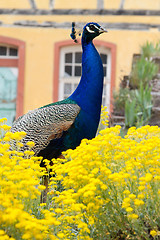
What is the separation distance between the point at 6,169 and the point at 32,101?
8.27 m

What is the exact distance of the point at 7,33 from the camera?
10812 mm

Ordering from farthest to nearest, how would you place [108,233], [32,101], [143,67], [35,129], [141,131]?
1. [32,101]
2. [143,67]
3. [35,129]
4. [141,131]
5. [108,233]

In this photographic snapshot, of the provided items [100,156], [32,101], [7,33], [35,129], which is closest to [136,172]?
[100,156]

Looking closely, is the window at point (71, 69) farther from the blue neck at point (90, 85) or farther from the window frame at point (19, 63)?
the blue neck at point (90, 85)

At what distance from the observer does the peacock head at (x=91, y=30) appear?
392cm

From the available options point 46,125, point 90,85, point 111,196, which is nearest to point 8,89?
point 90,85

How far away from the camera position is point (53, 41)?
422 inches

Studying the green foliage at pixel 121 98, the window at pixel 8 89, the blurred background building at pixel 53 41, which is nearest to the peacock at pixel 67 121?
the green foliage at pixel 121 98

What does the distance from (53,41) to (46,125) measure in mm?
7404

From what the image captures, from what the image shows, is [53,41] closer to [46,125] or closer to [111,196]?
[46,125]

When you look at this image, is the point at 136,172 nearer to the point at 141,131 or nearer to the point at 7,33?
the point at 141,131

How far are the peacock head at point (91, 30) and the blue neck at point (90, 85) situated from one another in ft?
0.11

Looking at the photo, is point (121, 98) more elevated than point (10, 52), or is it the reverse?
point (10, 52)

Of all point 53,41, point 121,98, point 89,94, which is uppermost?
point 53,41
